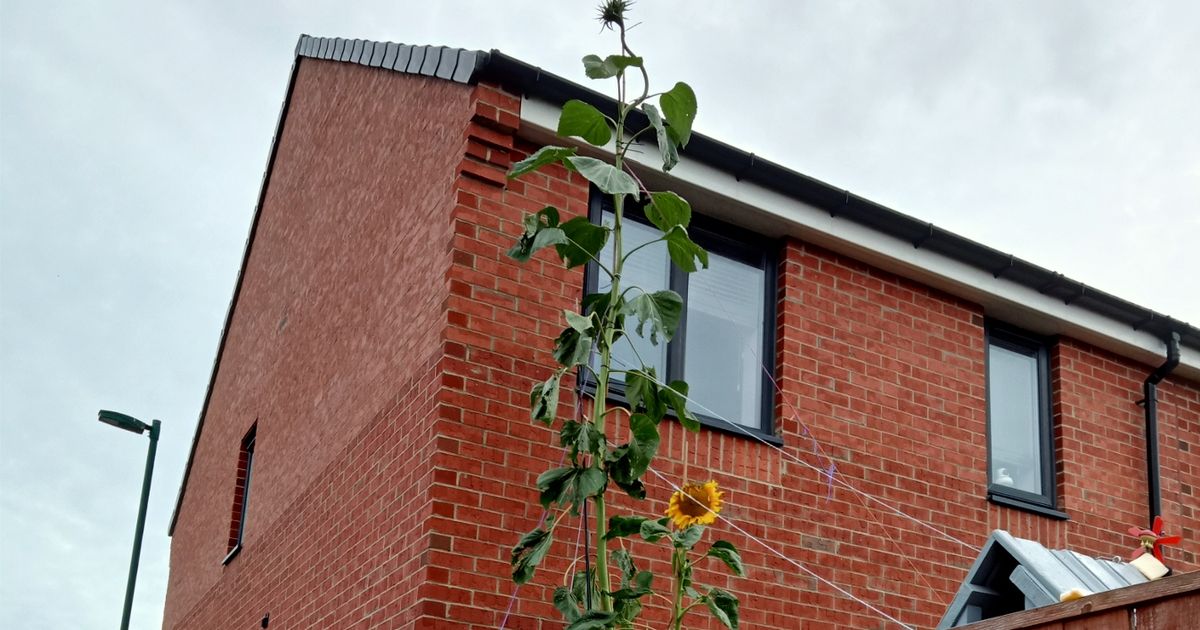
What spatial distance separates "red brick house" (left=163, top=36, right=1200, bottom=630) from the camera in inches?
303

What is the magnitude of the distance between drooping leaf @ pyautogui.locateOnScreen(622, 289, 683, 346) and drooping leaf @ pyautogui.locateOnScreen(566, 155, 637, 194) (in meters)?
0.53

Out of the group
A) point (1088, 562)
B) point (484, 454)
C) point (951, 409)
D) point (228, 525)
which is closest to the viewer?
point (1088, 562)

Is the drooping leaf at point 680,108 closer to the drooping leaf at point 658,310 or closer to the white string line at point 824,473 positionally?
the drooping leaf at point 658,310

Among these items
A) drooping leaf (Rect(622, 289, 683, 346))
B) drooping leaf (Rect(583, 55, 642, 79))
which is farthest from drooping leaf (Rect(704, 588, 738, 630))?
drooping leaf (Rect(583, 55, 642, 79))

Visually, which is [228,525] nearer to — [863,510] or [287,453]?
[287,453]

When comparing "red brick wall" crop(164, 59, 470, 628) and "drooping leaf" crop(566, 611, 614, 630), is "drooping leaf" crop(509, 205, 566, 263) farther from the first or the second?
"drooping leaf" crop(566, 611, 614, 630)

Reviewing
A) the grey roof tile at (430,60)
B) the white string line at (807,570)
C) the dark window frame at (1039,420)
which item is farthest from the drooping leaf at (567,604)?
the dark window frame at (1039,420)

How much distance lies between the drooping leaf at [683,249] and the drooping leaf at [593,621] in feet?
5.78

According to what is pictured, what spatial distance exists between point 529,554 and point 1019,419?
16.6 feet

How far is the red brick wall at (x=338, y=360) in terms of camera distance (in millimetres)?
8078

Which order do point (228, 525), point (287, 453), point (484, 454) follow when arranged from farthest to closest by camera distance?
point (228, 525) < point (287, 453) < point (484, 454)

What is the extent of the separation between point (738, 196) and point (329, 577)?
3.61 metres

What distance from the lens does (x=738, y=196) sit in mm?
8812

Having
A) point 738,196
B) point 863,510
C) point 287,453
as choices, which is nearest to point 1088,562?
point 863,510
